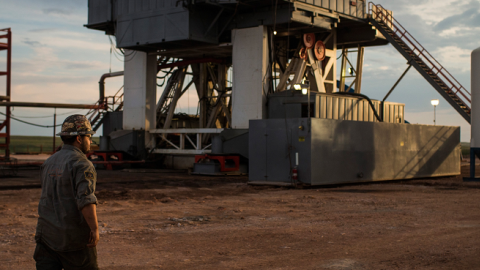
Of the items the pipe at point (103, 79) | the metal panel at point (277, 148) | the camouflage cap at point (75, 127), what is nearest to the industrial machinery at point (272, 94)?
the metal panel at point (277, 148)

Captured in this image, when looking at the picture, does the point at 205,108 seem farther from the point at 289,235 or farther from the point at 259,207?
the point at 289,235

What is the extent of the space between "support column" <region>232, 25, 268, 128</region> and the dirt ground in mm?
8958

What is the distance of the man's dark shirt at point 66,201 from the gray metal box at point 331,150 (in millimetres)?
13776

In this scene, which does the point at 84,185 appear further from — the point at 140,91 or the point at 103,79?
the point at 103,79

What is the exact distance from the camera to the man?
4258 mm

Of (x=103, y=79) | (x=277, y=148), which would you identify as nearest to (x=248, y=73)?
(x=277, y=148)

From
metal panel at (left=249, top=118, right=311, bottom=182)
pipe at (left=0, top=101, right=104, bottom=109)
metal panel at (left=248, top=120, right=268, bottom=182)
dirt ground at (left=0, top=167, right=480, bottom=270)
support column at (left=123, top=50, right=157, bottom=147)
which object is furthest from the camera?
pipe at (left=0, top=101, right=104, bottom=109)

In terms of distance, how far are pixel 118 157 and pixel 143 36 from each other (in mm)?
6689

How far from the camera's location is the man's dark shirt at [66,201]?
4.27 meters

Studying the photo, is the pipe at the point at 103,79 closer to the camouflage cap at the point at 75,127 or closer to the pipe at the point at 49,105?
the pipe at the point at 49,105

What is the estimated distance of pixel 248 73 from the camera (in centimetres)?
2572

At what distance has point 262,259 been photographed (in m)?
7.39

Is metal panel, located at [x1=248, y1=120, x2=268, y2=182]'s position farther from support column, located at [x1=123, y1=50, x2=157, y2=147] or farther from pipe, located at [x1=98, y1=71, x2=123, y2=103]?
pipe, located at [x1=98, y1=71, x2=123, y2=103]

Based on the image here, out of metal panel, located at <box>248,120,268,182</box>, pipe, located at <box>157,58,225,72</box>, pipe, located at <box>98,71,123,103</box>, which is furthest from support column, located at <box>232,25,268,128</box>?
pipe, located at <box>98,71,123,103</box>
